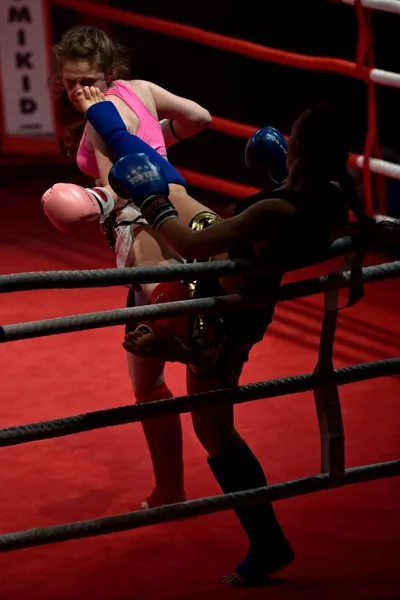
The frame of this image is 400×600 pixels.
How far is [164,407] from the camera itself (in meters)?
1.88

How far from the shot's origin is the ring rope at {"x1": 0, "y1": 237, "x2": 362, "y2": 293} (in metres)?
1.74

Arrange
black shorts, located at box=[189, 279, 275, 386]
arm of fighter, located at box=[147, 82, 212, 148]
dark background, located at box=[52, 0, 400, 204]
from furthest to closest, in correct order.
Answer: dark background, located at box=[52, 0, 400, 204], arm of fighter, located at box=[147, 82, 212, 148], black shorts, located at box=[189, 279, 275, 386]

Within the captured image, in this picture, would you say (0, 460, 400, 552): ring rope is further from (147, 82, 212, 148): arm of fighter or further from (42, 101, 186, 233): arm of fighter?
(147, 82, 212, 148): arm of fighter

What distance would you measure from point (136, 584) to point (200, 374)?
46cm

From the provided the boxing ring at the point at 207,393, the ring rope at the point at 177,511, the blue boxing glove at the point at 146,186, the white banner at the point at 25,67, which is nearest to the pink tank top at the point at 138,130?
the blue boxing glove at the point at 146,186

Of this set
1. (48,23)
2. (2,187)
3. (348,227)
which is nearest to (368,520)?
(348,227)

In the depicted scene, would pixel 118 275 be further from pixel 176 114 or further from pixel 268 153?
pixel 176 114

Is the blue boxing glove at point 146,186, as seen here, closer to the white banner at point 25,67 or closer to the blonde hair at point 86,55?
the blonde hair at point 86,55

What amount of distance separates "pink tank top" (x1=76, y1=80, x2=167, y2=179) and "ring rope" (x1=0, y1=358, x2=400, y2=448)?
0.73 meters

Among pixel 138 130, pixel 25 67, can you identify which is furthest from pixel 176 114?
pixel 25 67

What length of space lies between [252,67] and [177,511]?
4.09 m

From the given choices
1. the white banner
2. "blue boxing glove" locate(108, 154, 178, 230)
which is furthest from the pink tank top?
the white banner

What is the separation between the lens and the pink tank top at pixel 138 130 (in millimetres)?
2414

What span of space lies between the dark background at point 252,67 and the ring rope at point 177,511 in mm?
3595
